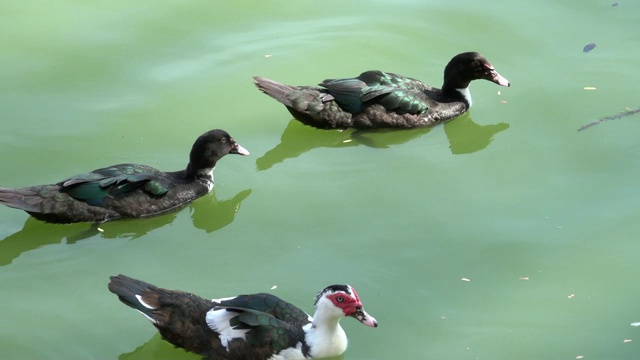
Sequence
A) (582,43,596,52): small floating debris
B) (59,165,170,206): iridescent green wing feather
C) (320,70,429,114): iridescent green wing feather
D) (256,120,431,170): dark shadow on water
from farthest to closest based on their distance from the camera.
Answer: (582,43,596,52): small floating debris
(320,70,429,114): iridescent green wing feather
(256,120,431,170): dark shadow on water
(59,165,170,206): iridescent green wing feather

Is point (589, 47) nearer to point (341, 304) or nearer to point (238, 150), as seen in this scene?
point (238, 150)

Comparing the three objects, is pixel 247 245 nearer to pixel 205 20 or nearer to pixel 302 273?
pixel 302 273

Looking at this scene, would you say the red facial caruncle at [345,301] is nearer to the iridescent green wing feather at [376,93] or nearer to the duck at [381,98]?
the duck at [381,98]

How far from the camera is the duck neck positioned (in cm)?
767

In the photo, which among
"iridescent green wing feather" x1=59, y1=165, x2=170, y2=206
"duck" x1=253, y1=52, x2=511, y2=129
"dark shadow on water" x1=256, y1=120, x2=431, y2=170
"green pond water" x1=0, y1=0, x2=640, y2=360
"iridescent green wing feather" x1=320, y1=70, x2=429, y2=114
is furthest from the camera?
"iridescent green wing feather" x1=320, y1=70, x2=429, y2=114

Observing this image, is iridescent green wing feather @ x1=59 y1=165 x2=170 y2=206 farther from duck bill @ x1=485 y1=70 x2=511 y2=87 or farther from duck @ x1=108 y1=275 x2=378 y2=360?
duck bill @ x1=485 y1=70 x2=511 y2=87

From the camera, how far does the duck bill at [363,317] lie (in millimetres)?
7625

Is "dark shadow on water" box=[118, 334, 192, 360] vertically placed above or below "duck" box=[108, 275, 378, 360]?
below

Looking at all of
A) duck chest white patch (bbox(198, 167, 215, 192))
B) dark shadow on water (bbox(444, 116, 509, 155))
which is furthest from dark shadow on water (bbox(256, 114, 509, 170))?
duck chest white patch (bbox(198, 167, 215, 192))

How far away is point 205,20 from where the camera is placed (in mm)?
12180

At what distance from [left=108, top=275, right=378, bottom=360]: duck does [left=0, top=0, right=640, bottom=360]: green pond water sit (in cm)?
29

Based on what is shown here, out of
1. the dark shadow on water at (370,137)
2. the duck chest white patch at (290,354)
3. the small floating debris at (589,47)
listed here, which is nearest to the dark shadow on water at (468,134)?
the dark shadow on water at (370,137)

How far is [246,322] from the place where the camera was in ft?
25.1

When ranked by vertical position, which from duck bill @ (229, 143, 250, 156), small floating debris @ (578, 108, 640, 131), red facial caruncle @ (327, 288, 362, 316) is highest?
duck bill @ (229, 143, 250, 156)
